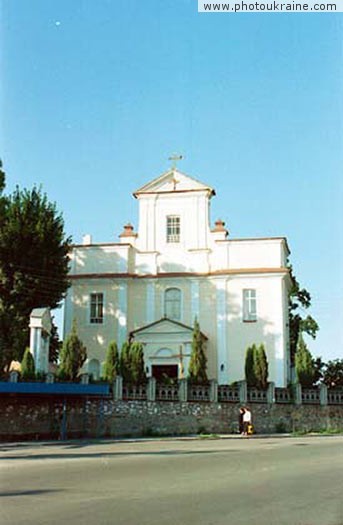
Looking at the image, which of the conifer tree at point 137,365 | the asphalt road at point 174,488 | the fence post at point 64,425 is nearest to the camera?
the asphalt road at point 174,488

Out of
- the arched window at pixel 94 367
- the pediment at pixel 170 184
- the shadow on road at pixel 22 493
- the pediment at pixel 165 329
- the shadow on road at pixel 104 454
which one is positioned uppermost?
the pediment at pixel 170 184

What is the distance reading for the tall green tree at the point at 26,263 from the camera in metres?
30.2

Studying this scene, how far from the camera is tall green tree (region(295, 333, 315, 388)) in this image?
30.4 m

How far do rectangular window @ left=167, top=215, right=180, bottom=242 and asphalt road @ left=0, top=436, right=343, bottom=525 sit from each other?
782 inches

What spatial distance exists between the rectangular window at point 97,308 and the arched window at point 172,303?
3400 millimetres

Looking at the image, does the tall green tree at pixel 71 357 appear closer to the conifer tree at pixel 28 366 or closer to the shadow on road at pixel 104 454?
the conifer tree at pixel 28 366

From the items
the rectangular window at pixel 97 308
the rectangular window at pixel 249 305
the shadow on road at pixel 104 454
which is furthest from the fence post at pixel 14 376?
the rectangular window at pixel 249 305

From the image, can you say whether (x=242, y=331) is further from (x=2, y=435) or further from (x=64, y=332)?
(x=2, y=435)

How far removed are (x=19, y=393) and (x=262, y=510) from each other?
1571cm

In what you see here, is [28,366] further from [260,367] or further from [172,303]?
[172,303]

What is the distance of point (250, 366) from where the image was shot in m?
30.9

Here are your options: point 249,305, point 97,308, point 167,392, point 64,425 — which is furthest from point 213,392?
point 97,308

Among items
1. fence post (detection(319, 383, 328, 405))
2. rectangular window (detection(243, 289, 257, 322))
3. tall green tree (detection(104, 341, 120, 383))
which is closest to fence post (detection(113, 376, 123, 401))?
tall green tree (detection(104, 341, 120, 383))

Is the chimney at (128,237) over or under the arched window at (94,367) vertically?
over
